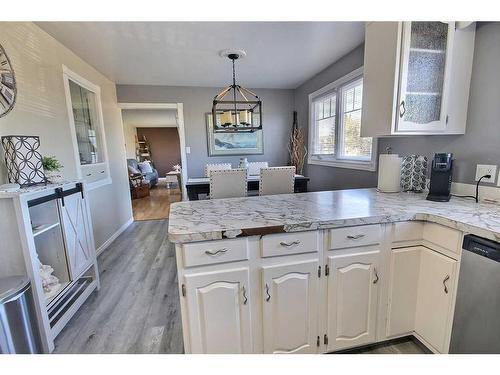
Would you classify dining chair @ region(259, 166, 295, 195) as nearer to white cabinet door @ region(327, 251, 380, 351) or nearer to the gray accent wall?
the gray accent wall

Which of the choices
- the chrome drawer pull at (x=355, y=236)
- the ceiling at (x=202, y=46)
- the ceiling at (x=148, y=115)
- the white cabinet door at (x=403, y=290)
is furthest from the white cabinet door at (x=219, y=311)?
the ceiling at (x=148, y=115)

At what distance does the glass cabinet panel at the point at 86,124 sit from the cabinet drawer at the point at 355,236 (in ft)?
9.55

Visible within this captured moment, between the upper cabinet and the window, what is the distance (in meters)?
0.80

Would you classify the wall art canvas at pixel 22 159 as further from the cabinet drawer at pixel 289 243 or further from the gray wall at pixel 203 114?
the gray wall at pixel 203 114

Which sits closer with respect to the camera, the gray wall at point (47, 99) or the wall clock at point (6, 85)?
the wall clock at point (6, 85)

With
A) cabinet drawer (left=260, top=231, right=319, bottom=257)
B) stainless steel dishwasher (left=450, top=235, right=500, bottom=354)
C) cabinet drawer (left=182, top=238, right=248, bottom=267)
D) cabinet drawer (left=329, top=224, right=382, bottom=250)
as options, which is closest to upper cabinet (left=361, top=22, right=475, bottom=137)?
cabinet drawer (left=329, top=224, right=382, bottom=250)

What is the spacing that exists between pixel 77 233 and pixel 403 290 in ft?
7.89

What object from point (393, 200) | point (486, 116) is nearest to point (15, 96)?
point (393, 200)

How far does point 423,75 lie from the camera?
150 centimetres

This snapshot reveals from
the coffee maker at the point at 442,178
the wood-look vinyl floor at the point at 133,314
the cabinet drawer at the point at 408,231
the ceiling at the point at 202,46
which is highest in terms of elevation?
the ceiling at the point at 202,46

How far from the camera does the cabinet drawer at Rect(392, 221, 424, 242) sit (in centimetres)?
127

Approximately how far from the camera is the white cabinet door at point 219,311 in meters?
1.07
